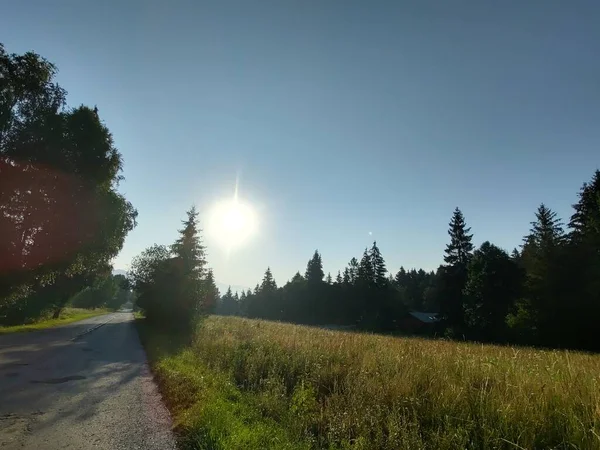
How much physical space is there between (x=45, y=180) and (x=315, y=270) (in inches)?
Result: 3017

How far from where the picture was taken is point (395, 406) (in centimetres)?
573

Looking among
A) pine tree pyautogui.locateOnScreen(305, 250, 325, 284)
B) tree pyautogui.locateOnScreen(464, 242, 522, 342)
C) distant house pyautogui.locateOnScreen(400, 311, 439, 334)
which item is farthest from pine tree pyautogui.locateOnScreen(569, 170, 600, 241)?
pine tree pyautogui.locateOnScreen(305, 250, 325, 284)

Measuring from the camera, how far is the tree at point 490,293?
137 ft

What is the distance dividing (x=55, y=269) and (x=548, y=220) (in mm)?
62447

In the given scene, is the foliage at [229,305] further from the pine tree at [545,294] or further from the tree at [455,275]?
the pine tree at [545,294]

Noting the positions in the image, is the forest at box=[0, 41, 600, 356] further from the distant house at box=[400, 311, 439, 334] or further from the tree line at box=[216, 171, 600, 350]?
the distant house at box=[400, 311, 439, 334]

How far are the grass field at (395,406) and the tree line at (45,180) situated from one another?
13945mm

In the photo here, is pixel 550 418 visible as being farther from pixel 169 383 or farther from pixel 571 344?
pixel 571 344

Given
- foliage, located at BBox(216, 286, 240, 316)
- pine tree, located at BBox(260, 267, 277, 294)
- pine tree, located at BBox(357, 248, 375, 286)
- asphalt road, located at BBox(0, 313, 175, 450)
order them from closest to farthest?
asphalt road, located at BBox(0, 313, 175, 450) < pine tree, located at BBox(357, 248, 375, 286) < pine tree, located at BBox(260, 267, 277, 294) < foliage, located at BBox(216, 286, 240, 316)

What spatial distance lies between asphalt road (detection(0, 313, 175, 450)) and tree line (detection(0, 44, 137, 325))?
640cm

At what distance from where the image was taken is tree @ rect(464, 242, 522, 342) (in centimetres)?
4162

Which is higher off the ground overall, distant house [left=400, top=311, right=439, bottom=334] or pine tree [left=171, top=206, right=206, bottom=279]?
pine tree [left=171, top=206, right=206, bottom=279]

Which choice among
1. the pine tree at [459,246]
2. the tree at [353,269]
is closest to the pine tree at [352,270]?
the tree at [353,269]

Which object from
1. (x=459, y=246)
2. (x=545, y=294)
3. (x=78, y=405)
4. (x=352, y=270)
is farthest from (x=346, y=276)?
(x=78, y=405)
